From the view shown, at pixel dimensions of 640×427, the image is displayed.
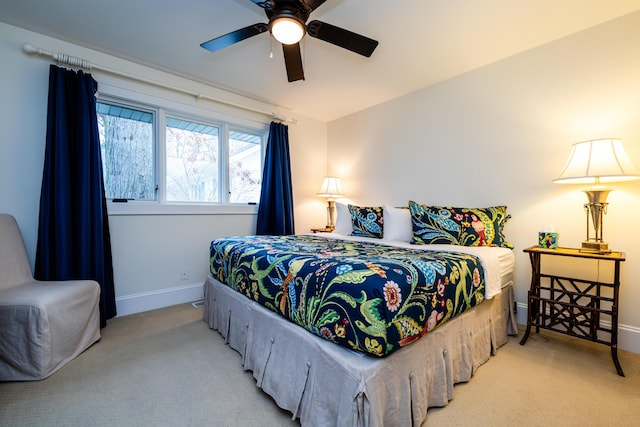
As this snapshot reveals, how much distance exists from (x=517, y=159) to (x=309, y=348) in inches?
95.9

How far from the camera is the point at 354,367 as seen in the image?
1079mm

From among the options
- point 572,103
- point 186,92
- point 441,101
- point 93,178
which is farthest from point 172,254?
point 572,103

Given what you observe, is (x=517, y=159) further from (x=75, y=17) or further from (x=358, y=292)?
(x=75, y=17)

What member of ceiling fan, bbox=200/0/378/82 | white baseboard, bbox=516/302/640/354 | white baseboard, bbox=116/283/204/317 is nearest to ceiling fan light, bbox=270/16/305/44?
ceiling fan, bbox=200/0/378/82

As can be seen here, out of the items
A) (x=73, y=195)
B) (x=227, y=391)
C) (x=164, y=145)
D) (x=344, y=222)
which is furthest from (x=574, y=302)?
(x=73, y=195)

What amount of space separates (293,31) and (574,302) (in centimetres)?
268

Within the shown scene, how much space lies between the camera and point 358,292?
1113mm

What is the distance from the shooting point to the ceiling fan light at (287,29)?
1579mm

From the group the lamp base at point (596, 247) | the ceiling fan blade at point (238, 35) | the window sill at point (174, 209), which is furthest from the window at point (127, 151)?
the lamp base at point (596, 247)

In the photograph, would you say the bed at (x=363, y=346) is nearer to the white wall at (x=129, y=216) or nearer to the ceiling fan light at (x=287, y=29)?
the white wall at (x=129, y=216)

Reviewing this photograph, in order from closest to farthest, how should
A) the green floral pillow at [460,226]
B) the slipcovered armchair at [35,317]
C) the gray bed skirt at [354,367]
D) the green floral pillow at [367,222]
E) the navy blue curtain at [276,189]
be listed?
the gray bed skirt at [354,367], the slipcovered armchair at [35,317], the green floral pillow at [460,226], the green floral pillow at [367,222], the navy blue curtain at [276,189]

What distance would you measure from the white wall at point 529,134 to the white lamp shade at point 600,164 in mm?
325

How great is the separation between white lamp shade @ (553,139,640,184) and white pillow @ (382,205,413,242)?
1.15 meters

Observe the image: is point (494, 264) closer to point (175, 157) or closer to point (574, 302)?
point (574, 302)
